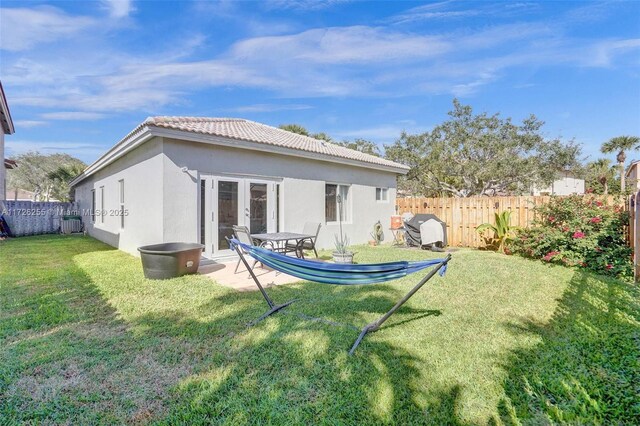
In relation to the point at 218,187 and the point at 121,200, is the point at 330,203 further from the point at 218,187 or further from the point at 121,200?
the point at 121,200

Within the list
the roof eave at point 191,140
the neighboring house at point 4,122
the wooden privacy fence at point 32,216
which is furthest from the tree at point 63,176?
the roof eave at point 191,140

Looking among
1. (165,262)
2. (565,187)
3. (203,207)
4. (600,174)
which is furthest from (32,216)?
(600,174)

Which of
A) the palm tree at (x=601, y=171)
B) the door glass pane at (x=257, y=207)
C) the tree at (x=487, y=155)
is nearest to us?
the door glass pane at (x=257, y=207)

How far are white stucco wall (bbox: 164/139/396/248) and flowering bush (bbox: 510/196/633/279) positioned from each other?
5.67 meters

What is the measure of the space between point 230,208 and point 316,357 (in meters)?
6.20

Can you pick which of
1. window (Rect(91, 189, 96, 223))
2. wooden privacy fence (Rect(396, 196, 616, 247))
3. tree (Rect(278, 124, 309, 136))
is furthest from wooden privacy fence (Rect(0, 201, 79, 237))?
wooden privacy fence (Rect(396, 196, 616, 247))

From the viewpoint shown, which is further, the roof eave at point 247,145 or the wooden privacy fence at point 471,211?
the wooden privacy fence at point 471,211

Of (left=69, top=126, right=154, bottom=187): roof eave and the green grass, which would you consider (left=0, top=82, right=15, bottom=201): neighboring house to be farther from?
the green grass

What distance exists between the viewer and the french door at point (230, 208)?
26.8ft

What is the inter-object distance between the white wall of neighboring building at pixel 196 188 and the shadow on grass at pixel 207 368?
3.23 metres

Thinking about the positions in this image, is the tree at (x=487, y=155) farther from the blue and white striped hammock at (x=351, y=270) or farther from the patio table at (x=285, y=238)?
the blue and white striped hammock at (x=351, y=270)

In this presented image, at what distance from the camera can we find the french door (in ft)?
26.8

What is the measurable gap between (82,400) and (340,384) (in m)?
2.09

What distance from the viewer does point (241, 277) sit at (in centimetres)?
666
